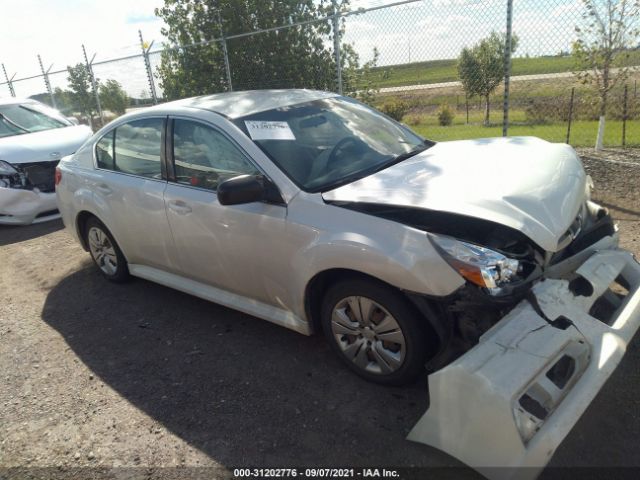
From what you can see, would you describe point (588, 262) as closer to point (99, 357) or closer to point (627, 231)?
point (627, 231)

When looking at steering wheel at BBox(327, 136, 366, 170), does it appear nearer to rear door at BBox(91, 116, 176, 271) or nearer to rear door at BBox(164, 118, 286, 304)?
rear door at BBox(164, 118, 286, 304)

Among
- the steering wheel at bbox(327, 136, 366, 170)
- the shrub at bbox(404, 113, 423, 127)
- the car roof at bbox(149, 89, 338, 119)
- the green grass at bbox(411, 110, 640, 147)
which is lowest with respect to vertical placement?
the shrub at bbox(404, 113, 423, 127)

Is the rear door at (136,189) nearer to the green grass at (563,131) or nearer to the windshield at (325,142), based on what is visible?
the windshield at (325,142)

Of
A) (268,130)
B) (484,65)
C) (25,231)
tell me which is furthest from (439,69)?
(25,231)

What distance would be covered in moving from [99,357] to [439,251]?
105 inches

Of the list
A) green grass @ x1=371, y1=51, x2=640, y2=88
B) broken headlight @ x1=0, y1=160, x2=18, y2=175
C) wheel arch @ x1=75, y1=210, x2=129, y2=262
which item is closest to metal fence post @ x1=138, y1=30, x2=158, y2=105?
broken headlight @ x1=0, y1=160, x2=18, y2=175

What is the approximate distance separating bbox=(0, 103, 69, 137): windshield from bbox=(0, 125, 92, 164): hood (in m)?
0.28

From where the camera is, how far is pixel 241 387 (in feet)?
10.1

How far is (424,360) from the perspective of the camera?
2689mm

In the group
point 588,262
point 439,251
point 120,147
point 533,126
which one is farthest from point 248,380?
point 533,126

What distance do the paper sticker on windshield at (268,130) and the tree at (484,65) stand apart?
14.6ft

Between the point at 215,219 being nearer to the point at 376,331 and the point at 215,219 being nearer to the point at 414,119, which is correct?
the point at 376,331

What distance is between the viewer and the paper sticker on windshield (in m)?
3.29

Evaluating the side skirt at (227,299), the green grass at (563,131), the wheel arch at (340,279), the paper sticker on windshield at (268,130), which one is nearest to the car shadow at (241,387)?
the side skirt at (227,299)
